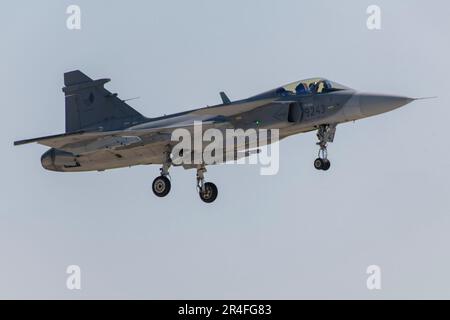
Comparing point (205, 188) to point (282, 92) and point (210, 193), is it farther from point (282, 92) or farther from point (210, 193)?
point (282, 92)

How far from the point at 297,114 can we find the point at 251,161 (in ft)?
7.07

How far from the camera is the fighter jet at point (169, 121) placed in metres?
24.6

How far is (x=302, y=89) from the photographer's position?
82.5 feet

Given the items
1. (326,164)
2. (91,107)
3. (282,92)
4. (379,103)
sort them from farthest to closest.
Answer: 1. (91,107)
2. (282,92)
3. (379,103)
4. (326,164)

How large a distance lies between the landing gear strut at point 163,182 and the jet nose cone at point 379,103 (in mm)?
4704

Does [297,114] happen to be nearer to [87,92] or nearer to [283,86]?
[283,86]

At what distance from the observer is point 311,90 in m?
25.1

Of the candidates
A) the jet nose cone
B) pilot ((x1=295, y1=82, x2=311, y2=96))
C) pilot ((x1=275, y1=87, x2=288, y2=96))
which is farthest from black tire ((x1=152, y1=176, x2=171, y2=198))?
the jet nose cone

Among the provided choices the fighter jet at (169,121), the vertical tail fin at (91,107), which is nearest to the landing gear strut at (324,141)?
the fighter jet at (169,121)

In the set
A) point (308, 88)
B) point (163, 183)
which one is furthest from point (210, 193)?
point (308, 88)

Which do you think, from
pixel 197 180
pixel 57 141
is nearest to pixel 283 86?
pixel 197 180

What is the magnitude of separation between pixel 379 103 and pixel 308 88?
167cm

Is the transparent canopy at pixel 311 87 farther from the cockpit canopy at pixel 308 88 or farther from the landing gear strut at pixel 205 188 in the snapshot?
the landing gear strut at pixel 205 188

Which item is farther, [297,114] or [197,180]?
[197,180]
